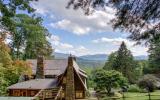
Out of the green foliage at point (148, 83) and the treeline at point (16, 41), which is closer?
the treeline at point (16, 41)

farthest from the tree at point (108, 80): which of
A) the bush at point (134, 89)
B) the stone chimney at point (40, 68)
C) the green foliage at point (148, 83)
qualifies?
the stone chimney at point (40, 68)

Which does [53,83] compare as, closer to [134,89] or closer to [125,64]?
[134,89]

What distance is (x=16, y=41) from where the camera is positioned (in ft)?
177

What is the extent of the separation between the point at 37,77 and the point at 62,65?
449cm

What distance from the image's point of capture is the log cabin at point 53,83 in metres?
35.8

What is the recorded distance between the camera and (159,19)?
6934 mm

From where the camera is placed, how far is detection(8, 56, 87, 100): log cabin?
118 ft

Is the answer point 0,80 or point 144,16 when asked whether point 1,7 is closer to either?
Result: point 144,16

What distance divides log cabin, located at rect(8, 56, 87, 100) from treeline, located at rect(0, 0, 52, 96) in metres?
1.88

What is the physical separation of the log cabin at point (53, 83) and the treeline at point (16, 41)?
1883 millimetres

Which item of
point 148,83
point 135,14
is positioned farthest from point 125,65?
point 135,14

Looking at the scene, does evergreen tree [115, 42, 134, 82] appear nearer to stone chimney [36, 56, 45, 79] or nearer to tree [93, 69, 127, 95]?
tree [93, 69, 127, 95]

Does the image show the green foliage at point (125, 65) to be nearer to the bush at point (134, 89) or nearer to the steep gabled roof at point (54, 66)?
the bush at point (134, 89)

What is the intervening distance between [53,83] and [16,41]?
14.8 meters
